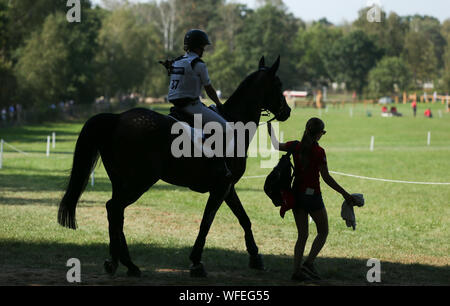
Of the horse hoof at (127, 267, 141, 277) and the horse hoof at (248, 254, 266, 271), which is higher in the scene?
the horse hoof at (127, 267, 141, 277)

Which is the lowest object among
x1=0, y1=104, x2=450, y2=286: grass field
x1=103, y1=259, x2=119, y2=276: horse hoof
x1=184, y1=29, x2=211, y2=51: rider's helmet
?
x1=0, y1=104, x2=450, y2=286: grass field

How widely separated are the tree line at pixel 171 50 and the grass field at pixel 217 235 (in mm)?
40243

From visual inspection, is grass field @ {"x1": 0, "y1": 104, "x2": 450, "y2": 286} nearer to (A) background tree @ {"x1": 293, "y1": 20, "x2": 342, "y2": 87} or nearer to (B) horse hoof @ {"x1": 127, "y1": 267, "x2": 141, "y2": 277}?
(B) horse hoof @ {"x1": 127, "y1": 267, "x2": 141, "y2": 277}

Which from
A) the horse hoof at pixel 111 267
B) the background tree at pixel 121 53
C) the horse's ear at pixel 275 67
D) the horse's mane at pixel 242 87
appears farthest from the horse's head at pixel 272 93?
the background tree at pixel 121 53

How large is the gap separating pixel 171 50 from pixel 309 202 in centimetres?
12240

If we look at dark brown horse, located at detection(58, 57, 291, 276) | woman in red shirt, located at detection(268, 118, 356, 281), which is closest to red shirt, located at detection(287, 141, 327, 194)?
woman in red shirt, located at detection(268, 118, 356, 281)

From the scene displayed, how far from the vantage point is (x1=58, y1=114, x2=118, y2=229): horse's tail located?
30.7ft

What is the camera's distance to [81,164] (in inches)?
373

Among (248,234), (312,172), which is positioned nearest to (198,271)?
(248,234)

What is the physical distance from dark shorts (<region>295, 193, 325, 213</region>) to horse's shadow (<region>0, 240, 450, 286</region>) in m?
1.03

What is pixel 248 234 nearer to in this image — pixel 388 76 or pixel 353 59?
pixel 388 76
